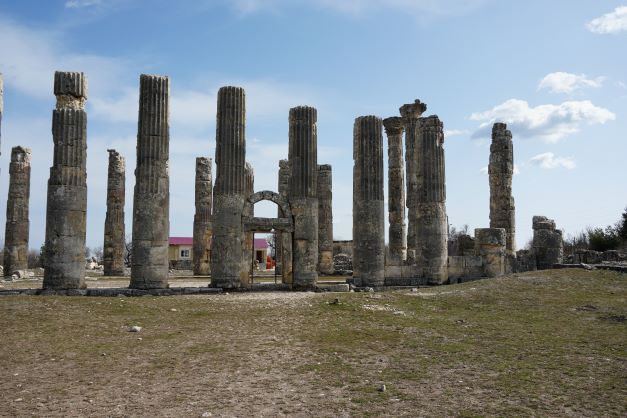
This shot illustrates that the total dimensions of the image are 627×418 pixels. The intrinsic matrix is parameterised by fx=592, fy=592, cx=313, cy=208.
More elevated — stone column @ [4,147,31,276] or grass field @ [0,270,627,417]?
stone column @ [4,147,31,276]

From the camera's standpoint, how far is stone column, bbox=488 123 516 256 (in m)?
34.5

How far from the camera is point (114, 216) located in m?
37.9

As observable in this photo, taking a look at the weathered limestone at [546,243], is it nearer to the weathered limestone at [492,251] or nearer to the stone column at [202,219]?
the weathered limestone at [492,251]

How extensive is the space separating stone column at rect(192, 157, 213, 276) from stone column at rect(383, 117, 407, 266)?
11.9m

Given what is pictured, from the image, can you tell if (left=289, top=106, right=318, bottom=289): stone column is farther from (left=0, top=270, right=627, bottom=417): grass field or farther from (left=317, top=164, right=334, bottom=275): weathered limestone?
(left=317, top=164, right=334, bottom=275): weathered limestone

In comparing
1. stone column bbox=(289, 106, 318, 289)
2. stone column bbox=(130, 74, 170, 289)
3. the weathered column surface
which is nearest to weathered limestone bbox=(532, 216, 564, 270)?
stone column bbox=(289, 106, 318, 289)

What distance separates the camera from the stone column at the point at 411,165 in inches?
1465

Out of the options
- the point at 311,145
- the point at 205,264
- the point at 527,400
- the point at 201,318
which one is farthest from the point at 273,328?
the point at 205,264

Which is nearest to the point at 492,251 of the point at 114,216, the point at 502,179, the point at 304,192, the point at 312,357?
the point at 502,179

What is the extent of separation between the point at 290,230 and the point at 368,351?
12676 millimetres

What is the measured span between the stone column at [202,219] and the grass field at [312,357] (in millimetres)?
17329

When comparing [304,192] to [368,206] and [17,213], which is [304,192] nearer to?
[368,206]

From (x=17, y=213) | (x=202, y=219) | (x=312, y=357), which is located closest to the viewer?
(x=312, y=357)

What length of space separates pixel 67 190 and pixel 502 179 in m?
23.7
